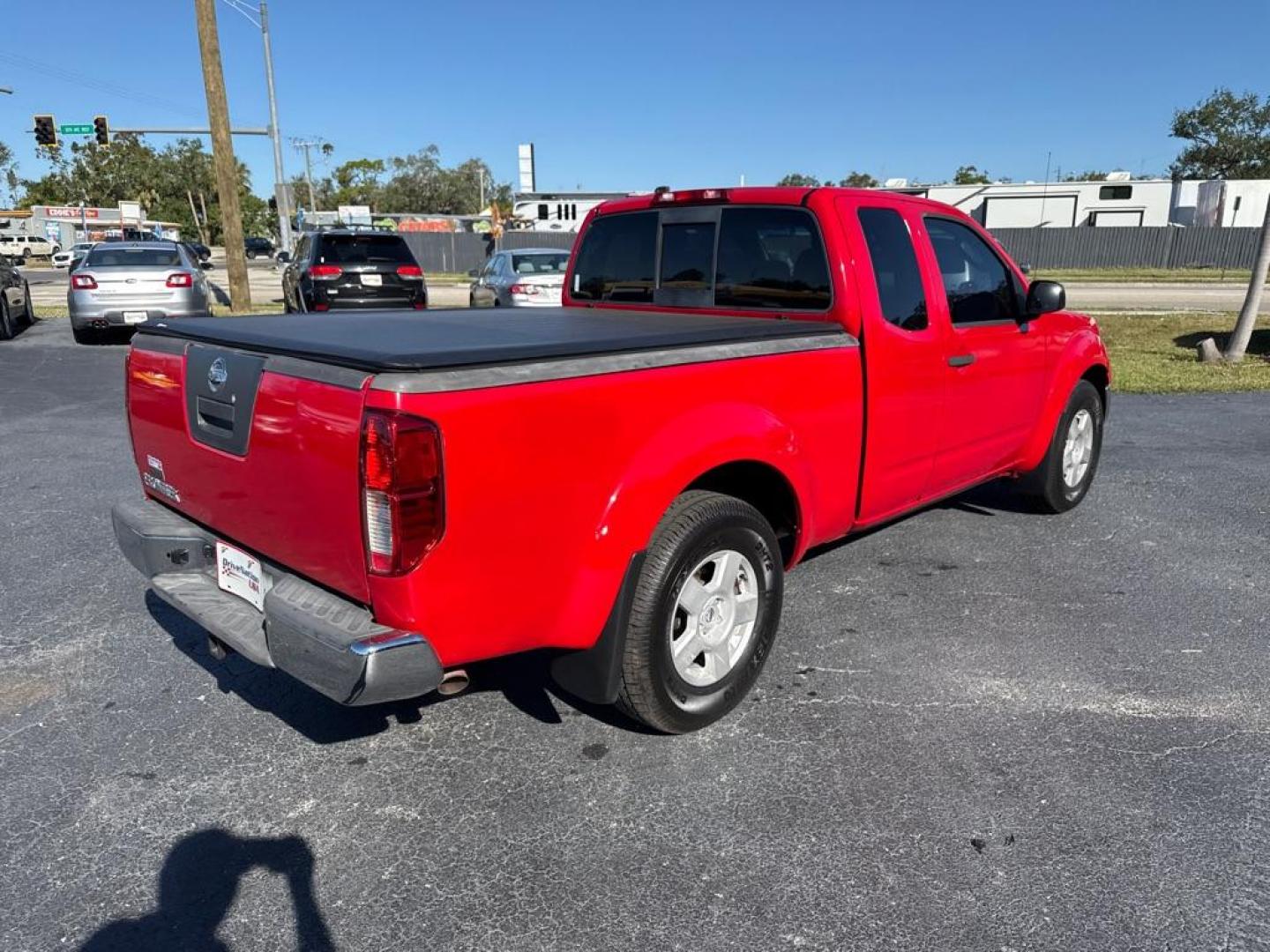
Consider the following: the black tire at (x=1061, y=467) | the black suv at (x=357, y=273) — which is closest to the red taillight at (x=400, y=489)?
the black tire at (x=1061, y=467)

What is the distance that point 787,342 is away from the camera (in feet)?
10.9

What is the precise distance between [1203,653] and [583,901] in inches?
118

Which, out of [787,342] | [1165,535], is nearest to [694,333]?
[787,342]

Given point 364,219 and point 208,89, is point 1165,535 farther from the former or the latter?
point 364,219

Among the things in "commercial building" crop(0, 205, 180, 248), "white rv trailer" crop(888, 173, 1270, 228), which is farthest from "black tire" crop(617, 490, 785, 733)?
"commercial building" crop(0, 205, 180, 248)

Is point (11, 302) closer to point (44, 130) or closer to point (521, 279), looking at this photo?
point (521, 279)

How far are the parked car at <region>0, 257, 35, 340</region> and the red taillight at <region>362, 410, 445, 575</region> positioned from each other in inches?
614

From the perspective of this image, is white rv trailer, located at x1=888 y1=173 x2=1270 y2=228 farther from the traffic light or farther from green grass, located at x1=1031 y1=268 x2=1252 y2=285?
the traffic light

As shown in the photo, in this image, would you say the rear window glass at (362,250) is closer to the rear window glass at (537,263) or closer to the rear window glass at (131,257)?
the rear window glass at (537,263)

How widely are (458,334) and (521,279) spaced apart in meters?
10.6

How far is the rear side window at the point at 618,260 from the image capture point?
463 cm

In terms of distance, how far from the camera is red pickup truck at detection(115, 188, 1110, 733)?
2369mm

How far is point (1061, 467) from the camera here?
5535mm

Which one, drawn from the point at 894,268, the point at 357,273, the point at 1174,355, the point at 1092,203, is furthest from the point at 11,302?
the point at 1092,203
